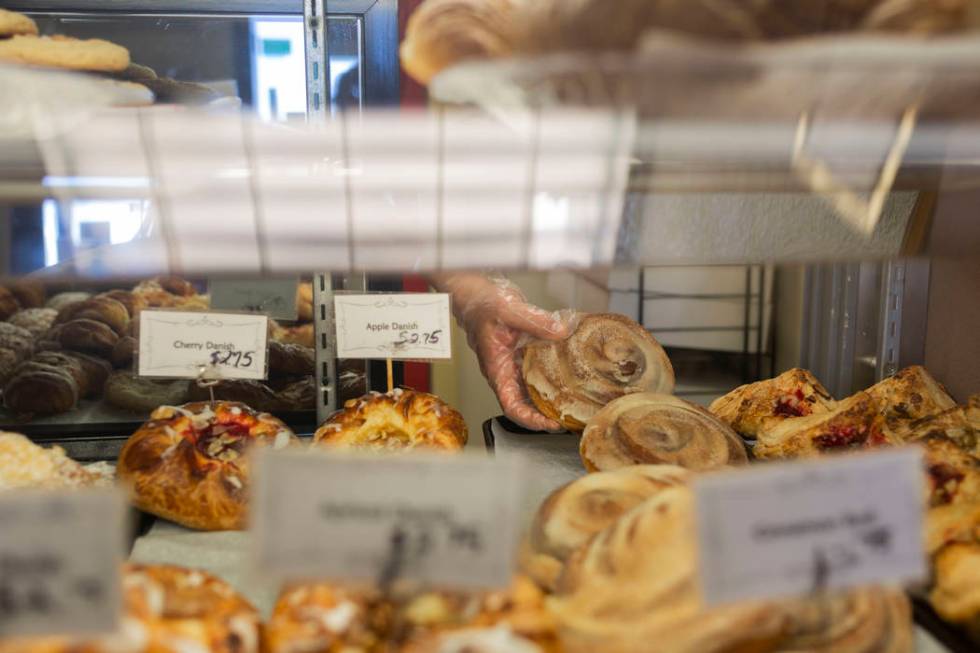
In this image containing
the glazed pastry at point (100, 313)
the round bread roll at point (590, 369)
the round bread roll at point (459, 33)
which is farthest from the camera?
the glazed pastry at point (100, 313)

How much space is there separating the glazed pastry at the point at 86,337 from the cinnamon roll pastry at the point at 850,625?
157 cm

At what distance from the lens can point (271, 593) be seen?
3.99 ft

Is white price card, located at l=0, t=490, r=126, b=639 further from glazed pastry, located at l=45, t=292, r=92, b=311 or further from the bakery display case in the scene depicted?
glazed pastry, located at l=45, t=292, r=92, b=311

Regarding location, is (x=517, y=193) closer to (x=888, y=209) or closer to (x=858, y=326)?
(x=888, y=209)

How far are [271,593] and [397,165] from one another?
0.67m

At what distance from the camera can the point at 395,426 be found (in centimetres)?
163

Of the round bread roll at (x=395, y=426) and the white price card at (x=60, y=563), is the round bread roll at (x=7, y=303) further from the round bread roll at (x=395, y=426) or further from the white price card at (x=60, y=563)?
the white price card at (x=60, y=563)

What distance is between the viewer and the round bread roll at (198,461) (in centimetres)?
142

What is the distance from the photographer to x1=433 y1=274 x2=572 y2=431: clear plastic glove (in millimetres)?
1880

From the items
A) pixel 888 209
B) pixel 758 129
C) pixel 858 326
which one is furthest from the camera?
pixel 858 326

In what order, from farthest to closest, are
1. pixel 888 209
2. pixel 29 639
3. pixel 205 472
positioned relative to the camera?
pixel 205 472 → pixel 888 209 → pixel 29 639

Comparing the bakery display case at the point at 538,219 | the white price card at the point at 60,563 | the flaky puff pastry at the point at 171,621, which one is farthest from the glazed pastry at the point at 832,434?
the white price card at the point at 60,563

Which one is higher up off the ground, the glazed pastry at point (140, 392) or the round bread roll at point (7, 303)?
the round bread roll at point (7, 303)

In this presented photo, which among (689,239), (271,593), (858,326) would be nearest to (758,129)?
(689,239)
